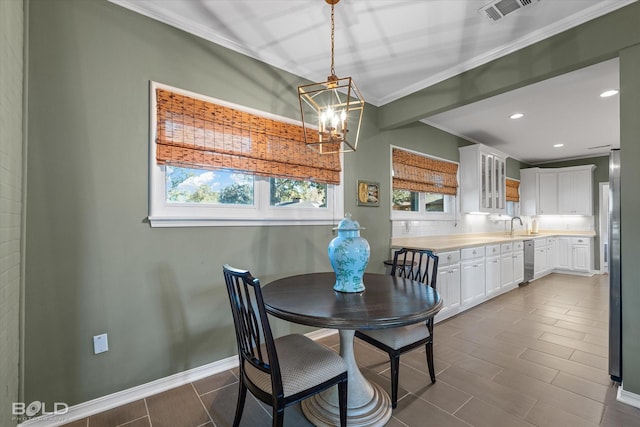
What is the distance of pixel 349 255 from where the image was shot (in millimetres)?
1668

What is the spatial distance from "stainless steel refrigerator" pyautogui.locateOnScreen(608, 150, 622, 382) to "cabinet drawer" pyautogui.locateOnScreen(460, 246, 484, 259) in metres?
1.55

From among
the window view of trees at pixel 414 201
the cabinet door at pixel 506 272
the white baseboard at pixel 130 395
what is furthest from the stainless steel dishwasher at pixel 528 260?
the white baseboard at pixel 130 395

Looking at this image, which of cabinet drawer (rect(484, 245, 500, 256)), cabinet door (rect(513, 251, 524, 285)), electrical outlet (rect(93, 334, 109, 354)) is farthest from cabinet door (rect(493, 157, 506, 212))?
electrical outlet (rect(93, 334, 109, 354))

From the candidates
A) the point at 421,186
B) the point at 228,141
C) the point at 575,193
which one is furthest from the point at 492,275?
the point at 228,141

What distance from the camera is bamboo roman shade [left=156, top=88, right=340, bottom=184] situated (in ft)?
6.81

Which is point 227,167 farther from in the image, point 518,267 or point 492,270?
point 518,267

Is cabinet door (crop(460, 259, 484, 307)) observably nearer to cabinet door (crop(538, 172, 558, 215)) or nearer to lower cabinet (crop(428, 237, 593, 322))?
lower cabinet (crop(428, 237, 593, 322))

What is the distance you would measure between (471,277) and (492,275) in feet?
2.26

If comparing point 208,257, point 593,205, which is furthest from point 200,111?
point 593,205

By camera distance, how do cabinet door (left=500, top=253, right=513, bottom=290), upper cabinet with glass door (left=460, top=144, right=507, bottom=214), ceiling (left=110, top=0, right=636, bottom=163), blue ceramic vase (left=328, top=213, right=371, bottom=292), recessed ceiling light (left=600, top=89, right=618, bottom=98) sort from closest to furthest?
1. blue ceramic vase (left=328, top=213, right=371, bottom=292)
2. ceiling (left=110, top=0, right=636, bottom=163)
3. recessed ceiling light (left=600, top=89, right=618, bottom=98)
4. cabinet door (left=500, top=253, right=513, bottom=290)
5. upper cabinet with glass door (left=460, top=144, right=507, bottom=214)

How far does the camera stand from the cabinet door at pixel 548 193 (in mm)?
6586

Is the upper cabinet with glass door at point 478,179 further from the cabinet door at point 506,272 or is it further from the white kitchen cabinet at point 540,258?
the white kitchen cabinet at point 540,258

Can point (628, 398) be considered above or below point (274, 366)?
below

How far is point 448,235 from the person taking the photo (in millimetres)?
4617
